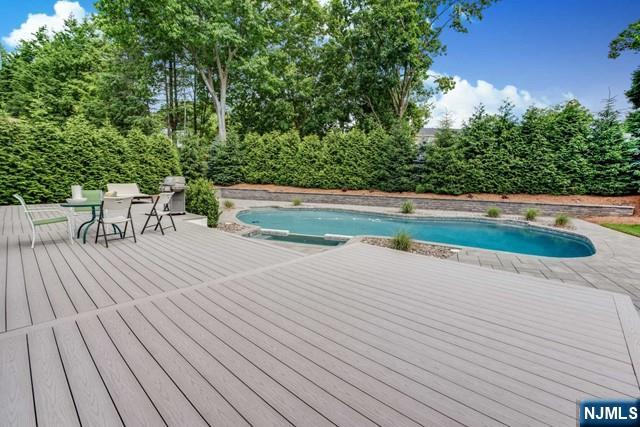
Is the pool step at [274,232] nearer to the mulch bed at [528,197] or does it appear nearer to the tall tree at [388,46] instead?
the mulch bed at [528,197]

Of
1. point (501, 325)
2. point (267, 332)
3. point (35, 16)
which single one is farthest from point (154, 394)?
point (35, 16)

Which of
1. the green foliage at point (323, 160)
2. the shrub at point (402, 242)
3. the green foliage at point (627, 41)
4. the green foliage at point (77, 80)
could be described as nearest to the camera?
the shrub at point (402, 242)

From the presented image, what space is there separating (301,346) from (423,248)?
3.59 meters

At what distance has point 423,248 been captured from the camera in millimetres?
4992

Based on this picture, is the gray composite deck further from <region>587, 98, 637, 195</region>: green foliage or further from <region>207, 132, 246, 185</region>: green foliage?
<region>207, 132, 246, 185</region>: green foliage

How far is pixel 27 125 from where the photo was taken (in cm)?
827

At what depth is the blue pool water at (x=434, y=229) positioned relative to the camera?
676cm

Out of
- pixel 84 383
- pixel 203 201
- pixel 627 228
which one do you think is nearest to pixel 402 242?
pixel 84 383

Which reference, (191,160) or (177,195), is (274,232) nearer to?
(177,195)

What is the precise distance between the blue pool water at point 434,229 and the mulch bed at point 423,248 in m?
1.47

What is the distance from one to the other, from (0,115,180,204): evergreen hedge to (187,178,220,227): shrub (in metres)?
4.58

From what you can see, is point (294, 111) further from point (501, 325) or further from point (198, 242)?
point (501, 325)

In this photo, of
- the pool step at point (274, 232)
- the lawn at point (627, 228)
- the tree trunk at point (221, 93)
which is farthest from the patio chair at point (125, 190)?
the lawn at point (627, 228)

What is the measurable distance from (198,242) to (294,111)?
15.3m
